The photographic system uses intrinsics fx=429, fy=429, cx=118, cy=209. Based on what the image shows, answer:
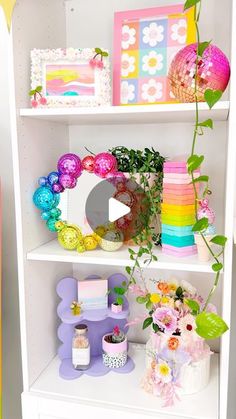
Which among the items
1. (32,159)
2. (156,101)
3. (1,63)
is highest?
(1,63)

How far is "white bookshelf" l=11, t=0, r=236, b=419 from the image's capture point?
113cm

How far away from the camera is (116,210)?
1270mm

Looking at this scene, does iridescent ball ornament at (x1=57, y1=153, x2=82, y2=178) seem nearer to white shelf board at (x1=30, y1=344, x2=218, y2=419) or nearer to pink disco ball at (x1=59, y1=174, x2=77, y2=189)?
pink disco ball at (x1=59, y1=174, x2=77, y2=189)

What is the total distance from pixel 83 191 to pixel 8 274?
62cm

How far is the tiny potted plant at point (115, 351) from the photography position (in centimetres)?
139

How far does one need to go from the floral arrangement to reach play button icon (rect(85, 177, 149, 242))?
0.72 feet

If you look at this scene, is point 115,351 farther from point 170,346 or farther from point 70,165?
point 70,165

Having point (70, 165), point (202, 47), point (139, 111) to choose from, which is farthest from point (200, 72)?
point (70, 165)

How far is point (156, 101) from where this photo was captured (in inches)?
47.8

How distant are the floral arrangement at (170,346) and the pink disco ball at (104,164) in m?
0.39

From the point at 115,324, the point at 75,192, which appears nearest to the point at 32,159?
the point at 75,192

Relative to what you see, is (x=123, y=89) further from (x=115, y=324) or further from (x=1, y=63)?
(x=115, y=324)

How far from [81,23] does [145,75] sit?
42 centimetres

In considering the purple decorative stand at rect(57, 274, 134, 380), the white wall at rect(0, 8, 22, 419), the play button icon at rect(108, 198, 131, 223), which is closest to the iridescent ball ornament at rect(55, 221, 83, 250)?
the play button icon at rect(108, 198, 131, 223)
